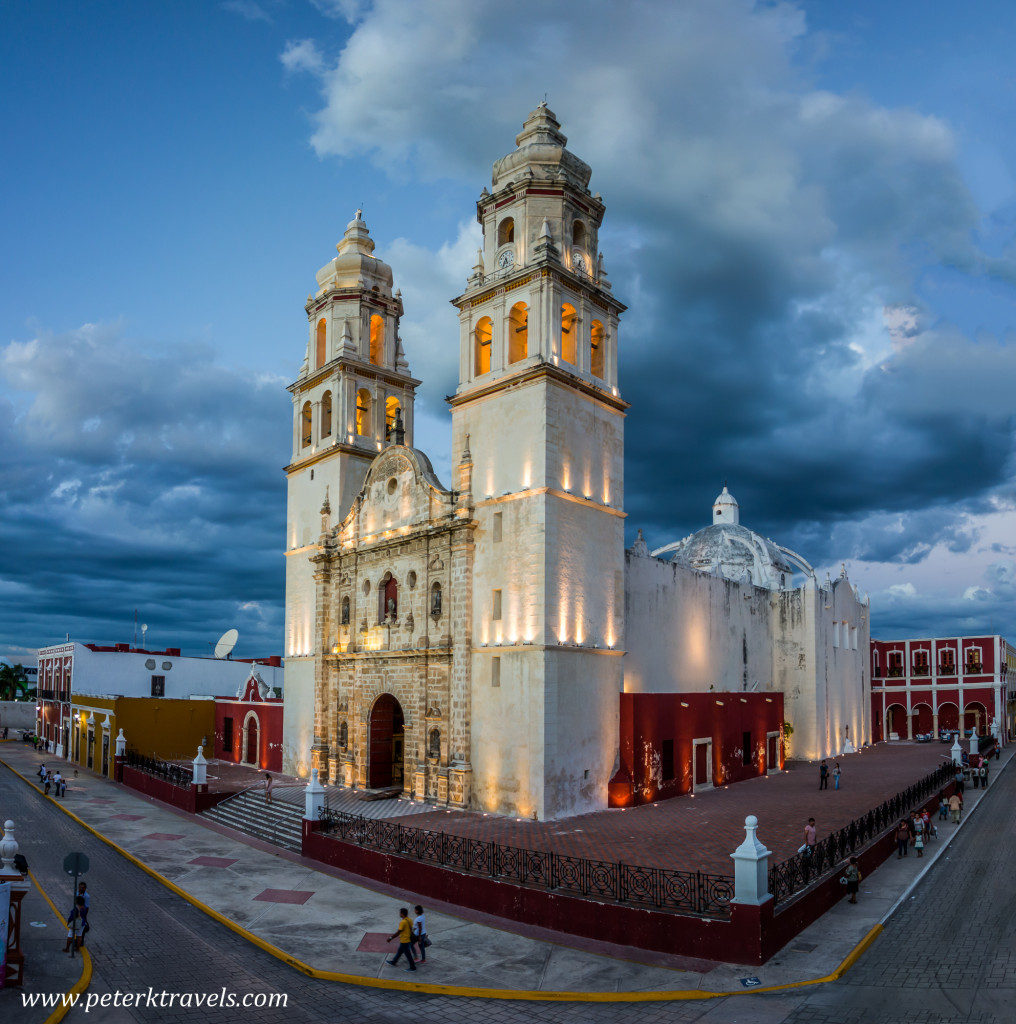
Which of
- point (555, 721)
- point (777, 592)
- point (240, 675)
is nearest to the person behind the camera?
point (555, 721)

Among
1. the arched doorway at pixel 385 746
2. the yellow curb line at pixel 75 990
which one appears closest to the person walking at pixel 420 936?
the yellow curb line at pixel 75 990

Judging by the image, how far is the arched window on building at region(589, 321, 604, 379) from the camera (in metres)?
33.9

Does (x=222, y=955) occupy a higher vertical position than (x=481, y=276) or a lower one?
lower

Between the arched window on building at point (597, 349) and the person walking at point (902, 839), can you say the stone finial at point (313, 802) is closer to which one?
the person walking at point (902, 839)

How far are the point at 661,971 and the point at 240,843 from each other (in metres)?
17.8

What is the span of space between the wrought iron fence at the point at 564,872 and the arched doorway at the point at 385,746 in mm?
10594

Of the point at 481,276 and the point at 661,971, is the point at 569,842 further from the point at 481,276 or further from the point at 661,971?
the point at 481,276

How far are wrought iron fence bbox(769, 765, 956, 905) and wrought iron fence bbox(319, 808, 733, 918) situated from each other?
1.06 meters

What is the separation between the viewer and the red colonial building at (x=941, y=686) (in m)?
68.9

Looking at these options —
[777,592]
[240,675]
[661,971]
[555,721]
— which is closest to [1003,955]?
[661,971]

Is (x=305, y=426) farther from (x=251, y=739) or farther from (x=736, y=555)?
(x=736, y=555)

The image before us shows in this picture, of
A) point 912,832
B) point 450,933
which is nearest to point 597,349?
point 912,832

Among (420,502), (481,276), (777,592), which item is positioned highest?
(481,276)

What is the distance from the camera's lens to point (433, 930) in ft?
60.4
